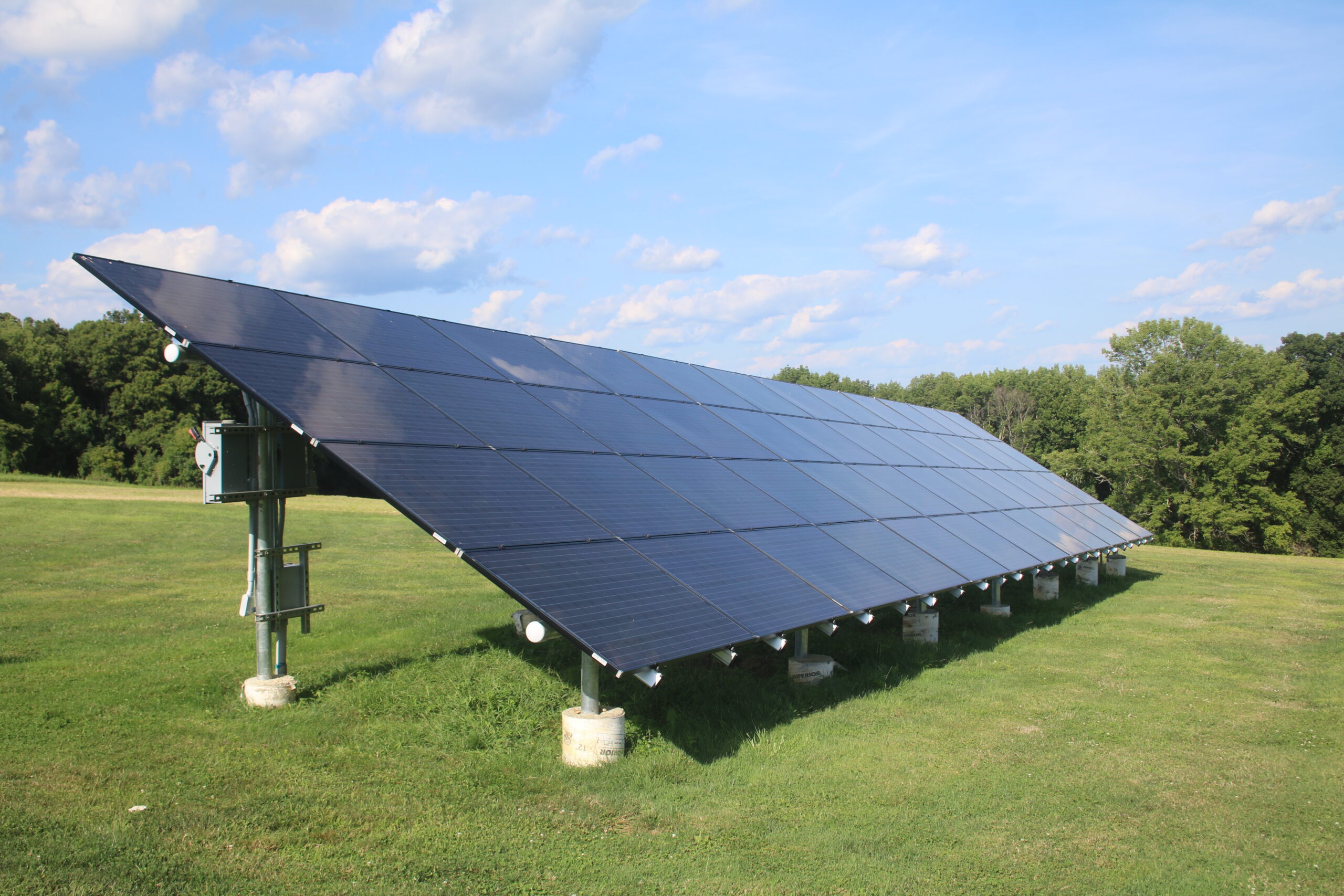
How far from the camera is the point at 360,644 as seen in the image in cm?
1223

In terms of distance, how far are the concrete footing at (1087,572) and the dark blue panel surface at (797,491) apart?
10.9 m

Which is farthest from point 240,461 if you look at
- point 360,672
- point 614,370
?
point 614,370

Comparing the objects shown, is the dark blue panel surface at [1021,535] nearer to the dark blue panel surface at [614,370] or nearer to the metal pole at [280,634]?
the dark blue panel surface at [614,370]

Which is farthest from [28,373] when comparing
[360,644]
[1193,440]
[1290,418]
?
[1290,418]

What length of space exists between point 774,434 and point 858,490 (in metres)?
2.11

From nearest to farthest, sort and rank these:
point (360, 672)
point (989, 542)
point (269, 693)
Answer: point (269, 693)
point (360, 672)
point (989, 542)

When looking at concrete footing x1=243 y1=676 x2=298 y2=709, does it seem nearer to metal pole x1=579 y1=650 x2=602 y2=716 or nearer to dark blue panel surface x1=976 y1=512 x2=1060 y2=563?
metal pole x1=579 y1=650 x2=602 y2=716

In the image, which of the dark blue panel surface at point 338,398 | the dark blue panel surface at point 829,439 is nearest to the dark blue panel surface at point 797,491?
the dark blue panel surface at point 829,439

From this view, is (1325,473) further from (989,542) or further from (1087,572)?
(989,542)

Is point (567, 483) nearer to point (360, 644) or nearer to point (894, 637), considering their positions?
point (360, 644)

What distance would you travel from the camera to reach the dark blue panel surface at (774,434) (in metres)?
15.5

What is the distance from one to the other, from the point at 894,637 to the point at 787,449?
4012 mm

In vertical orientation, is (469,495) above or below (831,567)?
above

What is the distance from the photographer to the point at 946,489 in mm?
18516
